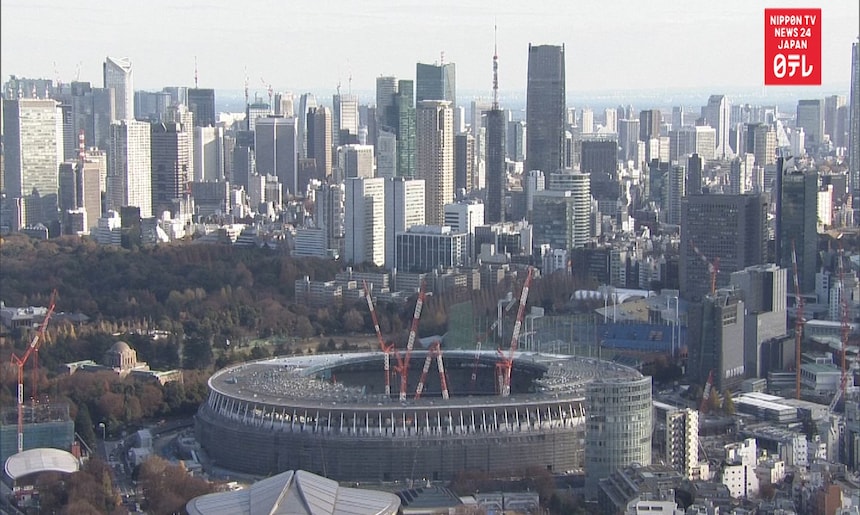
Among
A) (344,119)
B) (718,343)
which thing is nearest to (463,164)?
(344,119)

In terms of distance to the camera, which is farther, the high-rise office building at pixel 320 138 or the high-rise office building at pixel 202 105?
the high-rise office building at pixel 202 105

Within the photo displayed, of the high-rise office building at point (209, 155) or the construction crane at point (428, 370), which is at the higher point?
the high-rise office building at point (209, 155)

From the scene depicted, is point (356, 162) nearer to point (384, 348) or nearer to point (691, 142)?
point (691, 142)

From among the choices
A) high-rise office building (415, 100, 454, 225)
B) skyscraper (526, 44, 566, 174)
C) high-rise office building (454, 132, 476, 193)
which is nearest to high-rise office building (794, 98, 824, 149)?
high-rise office building (454, 132, 476, 193)

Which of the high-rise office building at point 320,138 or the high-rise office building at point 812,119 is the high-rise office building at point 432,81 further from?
the high-rise office building at point 812,119

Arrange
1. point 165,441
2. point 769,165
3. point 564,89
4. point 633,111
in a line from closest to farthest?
point 165,441, point 564,89, point 769,165, point 633,111

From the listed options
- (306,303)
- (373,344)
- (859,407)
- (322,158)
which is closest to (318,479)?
(859,407)

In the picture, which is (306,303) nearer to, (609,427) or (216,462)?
(216,462)

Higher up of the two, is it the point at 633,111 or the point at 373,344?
the point at 633,111

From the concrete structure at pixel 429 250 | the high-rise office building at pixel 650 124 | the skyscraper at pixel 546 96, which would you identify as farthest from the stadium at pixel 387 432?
the high-rise office building at pixel 650 124
